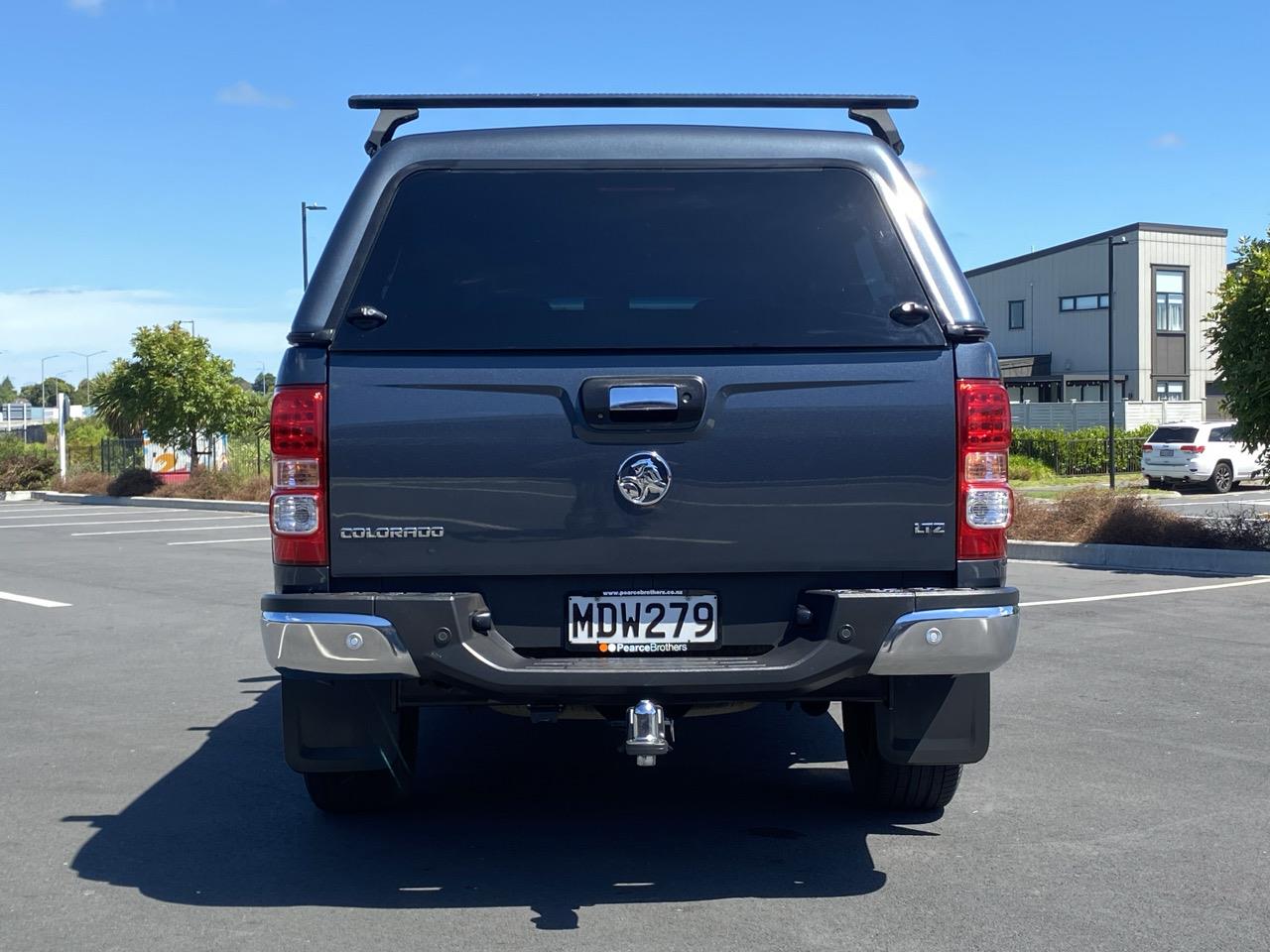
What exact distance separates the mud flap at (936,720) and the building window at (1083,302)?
46283 millimetres

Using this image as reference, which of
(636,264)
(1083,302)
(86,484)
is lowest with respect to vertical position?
(86,484)

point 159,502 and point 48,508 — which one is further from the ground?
point 159,502

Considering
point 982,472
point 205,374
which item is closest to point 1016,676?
point 982,472

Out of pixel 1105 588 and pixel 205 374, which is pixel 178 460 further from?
pixel 1105 588

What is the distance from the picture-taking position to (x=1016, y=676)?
8094mm

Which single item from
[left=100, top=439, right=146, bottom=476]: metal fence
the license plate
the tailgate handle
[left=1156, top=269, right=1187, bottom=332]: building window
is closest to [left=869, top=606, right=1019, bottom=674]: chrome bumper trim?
the license plate

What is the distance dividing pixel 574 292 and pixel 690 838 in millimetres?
1962

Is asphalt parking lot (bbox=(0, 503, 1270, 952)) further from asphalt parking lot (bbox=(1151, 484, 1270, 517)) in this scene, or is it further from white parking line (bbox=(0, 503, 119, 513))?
white parking line (bbox=(0, 503, 119, 513))

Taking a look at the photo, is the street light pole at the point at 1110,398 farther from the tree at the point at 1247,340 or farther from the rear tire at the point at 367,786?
the rear tire at the point at 367,786

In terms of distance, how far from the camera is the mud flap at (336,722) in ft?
14.0

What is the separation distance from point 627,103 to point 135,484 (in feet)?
114

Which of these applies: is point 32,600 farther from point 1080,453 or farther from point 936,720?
point 1080,453

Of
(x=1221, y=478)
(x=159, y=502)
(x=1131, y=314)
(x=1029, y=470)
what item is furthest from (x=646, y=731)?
(x=1131, y=314)

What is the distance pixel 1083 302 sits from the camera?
161 ft
